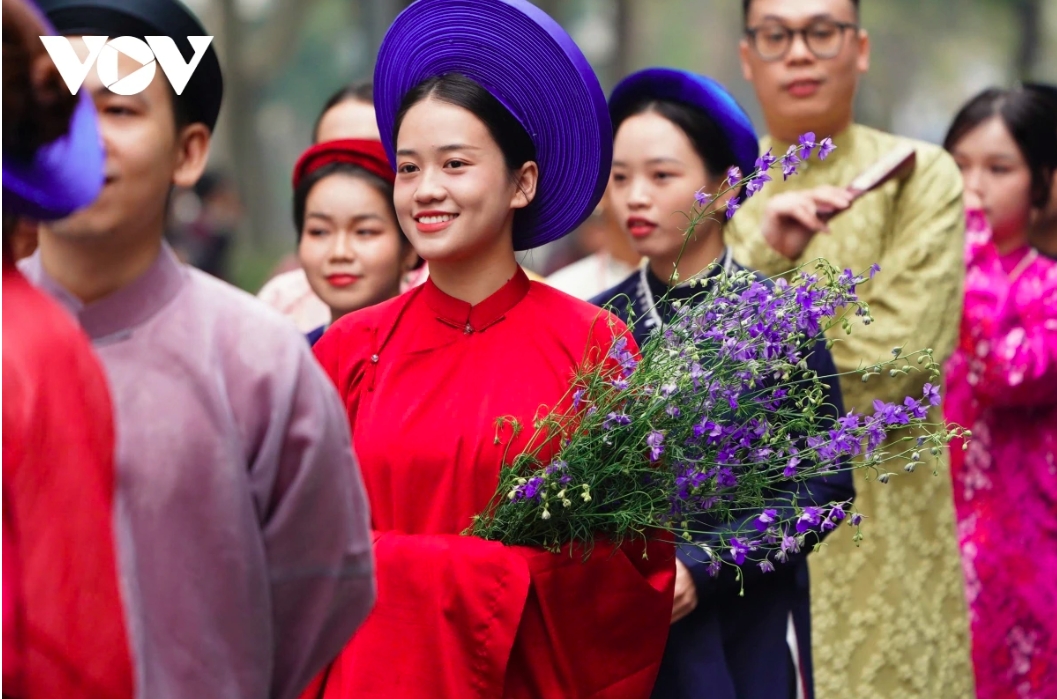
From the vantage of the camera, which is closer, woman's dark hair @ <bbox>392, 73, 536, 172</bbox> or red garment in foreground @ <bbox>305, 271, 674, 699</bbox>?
red garment in foreground @ <bbox>305, 271, 674, 699</bbox>

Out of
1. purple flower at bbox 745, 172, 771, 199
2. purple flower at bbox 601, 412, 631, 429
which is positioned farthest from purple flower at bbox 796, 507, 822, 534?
purple flower at bbox 745, 172, 771, 199

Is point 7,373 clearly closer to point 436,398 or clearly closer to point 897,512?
point 436,398

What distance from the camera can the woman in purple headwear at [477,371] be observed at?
9.06 feet

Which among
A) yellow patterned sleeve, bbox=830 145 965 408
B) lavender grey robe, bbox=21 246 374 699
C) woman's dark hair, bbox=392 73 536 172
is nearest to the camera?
lavender grey robe, bbox=21 246 374 699

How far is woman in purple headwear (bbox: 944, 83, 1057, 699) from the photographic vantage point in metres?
4.98

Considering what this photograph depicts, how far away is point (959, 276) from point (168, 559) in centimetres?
287

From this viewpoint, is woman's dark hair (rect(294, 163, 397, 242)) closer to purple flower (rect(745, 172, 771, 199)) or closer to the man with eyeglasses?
the man with eyeglasses

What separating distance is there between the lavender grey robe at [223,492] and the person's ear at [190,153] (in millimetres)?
141

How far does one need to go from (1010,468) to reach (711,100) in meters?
1.97

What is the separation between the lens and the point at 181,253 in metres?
13.0

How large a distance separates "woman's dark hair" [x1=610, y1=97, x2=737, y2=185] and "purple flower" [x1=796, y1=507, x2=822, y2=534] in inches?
36.9

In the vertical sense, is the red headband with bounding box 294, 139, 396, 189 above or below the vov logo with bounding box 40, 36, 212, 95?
above

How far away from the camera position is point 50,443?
1.86 meters

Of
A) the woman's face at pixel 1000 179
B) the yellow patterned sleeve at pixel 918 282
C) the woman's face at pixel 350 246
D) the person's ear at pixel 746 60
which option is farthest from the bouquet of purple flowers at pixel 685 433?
the woman's face at pixel 1000 179
